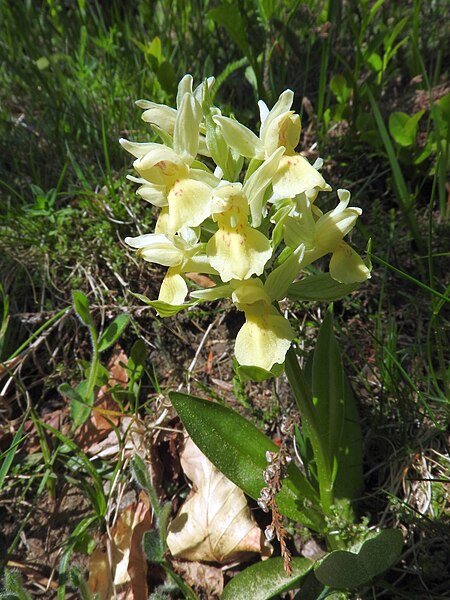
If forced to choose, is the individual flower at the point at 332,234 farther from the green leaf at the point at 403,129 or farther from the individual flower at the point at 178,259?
the green leaf at the point at 403,129

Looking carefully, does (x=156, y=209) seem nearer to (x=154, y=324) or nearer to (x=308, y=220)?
(x=154, y=324)

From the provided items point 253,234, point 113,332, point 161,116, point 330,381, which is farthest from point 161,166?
point 113,332

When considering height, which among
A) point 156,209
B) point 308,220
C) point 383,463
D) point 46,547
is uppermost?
point 308,220

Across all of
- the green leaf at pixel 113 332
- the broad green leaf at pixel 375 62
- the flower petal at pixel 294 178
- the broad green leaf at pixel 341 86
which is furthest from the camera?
the broad green leaf at pixel 375 62

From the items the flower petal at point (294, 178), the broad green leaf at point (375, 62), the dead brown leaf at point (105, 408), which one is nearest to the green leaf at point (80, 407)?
the dead brown leaf at point (105, 408)

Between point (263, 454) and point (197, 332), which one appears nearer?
point (263, 454)

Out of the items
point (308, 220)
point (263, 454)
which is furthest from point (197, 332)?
point (308, 220)
